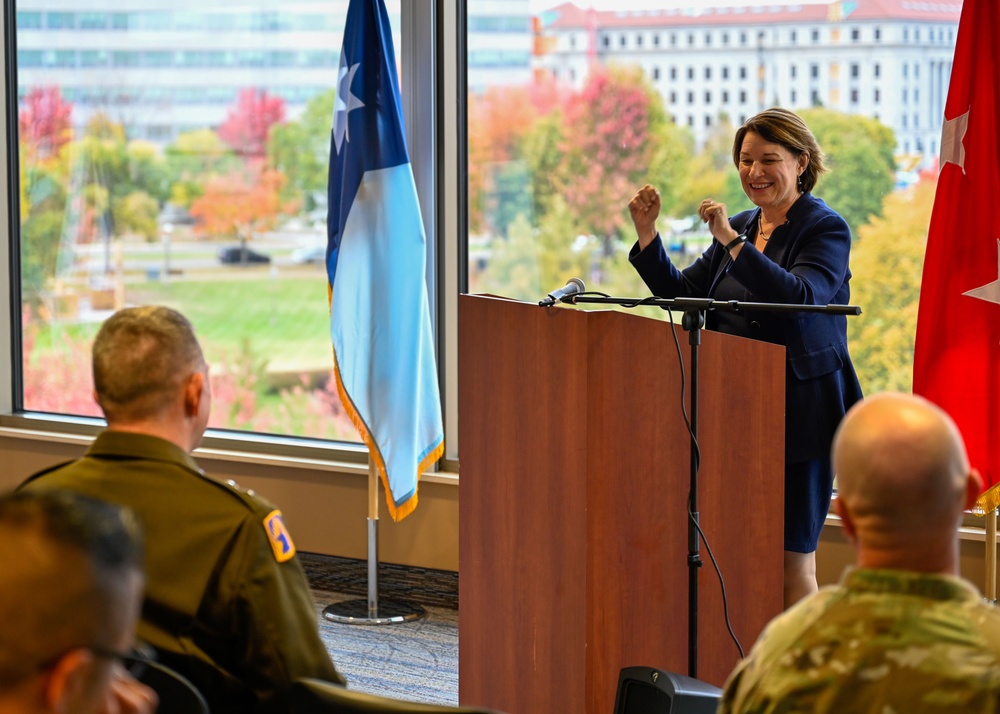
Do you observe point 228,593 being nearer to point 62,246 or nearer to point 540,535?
point 540,535

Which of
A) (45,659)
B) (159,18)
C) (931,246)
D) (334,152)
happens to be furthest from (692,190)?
(45,659)

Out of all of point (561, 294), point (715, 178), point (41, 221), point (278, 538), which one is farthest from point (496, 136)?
point (278, 538)

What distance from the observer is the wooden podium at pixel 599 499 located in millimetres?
2539

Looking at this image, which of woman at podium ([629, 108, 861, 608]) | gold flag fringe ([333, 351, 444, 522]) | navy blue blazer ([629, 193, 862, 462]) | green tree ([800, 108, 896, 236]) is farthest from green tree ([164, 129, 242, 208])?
navy blue blazer ([629, 193, 862, 462])

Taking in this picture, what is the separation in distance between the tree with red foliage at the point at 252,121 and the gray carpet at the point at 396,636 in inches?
→ 73.4

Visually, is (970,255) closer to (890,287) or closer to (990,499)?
(890,287)

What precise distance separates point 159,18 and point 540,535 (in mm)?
3766

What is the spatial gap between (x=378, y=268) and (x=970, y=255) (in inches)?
81.4

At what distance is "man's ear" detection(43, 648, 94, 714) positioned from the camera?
0.99 meters

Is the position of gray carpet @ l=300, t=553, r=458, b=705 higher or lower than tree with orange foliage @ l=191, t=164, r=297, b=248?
lower

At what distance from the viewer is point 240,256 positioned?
5.30m

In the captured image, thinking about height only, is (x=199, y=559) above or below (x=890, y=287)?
below

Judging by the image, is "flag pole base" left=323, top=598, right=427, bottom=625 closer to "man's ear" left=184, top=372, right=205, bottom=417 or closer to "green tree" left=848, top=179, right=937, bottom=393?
"green tree" left=848, top=179, right=937, bottom=393

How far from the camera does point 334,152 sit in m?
4.38
